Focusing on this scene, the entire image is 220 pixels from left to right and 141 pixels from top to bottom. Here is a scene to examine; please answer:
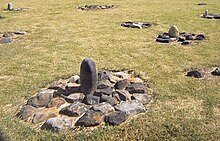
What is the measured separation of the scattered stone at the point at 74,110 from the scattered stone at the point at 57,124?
0.19 m

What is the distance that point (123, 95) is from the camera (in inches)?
208

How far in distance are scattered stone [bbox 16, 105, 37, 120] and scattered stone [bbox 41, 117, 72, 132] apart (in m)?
0.50

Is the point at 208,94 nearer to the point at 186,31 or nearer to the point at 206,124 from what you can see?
the point at 206,124

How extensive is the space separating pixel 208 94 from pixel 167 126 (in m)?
1.58

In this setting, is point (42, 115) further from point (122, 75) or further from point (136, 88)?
point (122, 75)

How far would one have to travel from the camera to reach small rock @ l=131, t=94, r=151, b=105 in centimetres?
521

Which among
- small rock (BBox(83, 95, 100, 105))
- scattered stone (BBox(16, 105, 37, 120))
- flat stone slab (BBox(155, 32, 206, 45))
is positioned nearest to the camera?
scattered stone (BBox(16, 105, 37, 120))

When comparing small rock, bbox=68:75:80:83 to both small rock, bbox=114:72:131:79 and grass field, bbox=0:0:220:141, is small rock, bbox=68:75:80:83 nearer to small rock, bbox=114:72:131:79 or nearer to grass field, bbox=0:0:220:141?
grass field, bbox=0:0:220:141

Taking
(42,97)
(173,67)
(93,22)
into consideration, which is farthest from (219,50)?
(93,22)

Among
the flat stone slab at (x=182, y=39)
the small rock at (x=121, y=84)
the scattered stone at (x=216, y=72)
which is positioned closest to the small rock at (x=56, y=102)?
the small rock at (x=121, y=84)

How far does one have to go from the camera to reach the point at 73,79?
609cm

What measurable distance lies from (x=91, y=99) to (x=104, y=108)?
39cm

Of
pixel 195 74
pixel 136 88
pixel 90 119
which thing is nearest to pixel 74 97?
pixel 90 119

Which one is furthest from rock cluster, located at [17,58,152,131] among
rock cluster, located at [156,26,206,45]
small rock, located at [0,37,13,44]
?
small rock, located at [0,37,13,44]
